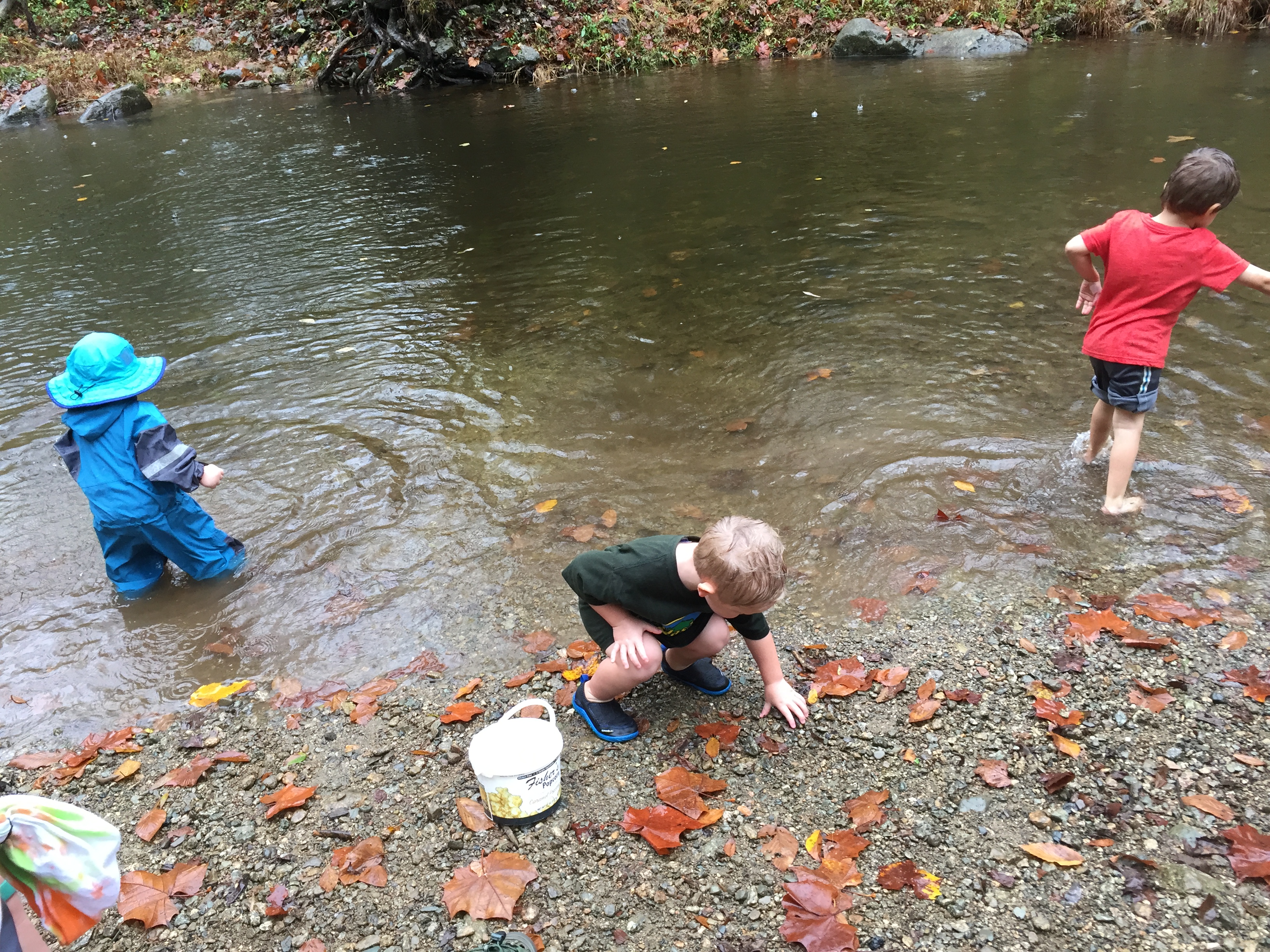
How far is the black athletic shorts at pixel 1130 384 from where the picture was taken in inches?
143

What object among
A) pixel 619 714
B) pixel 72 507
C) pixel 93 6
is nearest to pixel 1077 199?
pixel 619 714

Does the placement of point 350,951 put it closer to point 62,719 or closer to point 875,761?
point 875,761

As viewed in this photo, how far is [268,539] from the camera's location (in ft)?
14.5

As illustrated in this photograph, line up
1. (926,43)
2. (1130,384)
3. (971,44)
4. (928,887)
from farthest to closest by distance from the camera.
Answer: (926,43) < (971,44) < (1130,384) < (928,887)

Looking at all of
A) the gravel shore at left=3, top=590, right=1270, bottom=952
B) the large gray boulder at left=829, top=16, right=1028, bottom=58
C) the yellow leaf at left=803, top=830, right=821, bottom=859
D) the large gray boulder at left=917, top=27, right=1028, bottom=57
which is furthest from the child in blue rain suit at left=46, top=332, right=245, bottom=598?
the large gray boulder at left=917, top=27, right=1028, bottom=57

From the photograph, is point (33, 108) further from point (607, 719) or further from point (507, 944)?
point (507, 944)

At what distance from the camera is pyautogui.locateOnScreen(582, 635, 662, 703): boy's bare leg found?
2.71 m

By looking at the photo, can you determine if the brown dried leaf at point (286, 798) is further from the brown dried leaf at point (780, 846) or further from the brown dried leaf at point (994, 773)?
the brown dried leaf at point (994, 773)

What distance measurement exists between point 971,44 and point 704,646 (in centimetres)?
1807

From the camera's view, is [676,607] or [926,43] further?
[926,43]

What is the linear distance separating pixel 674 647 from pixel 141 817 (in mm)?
1872

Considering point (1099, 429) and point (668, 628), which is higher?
point (668, 628)

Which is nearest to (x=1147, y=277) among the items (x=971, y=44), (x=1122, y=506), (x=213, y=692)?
(x=1122, y=506)

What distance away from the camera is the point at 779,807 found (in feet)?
8.33
